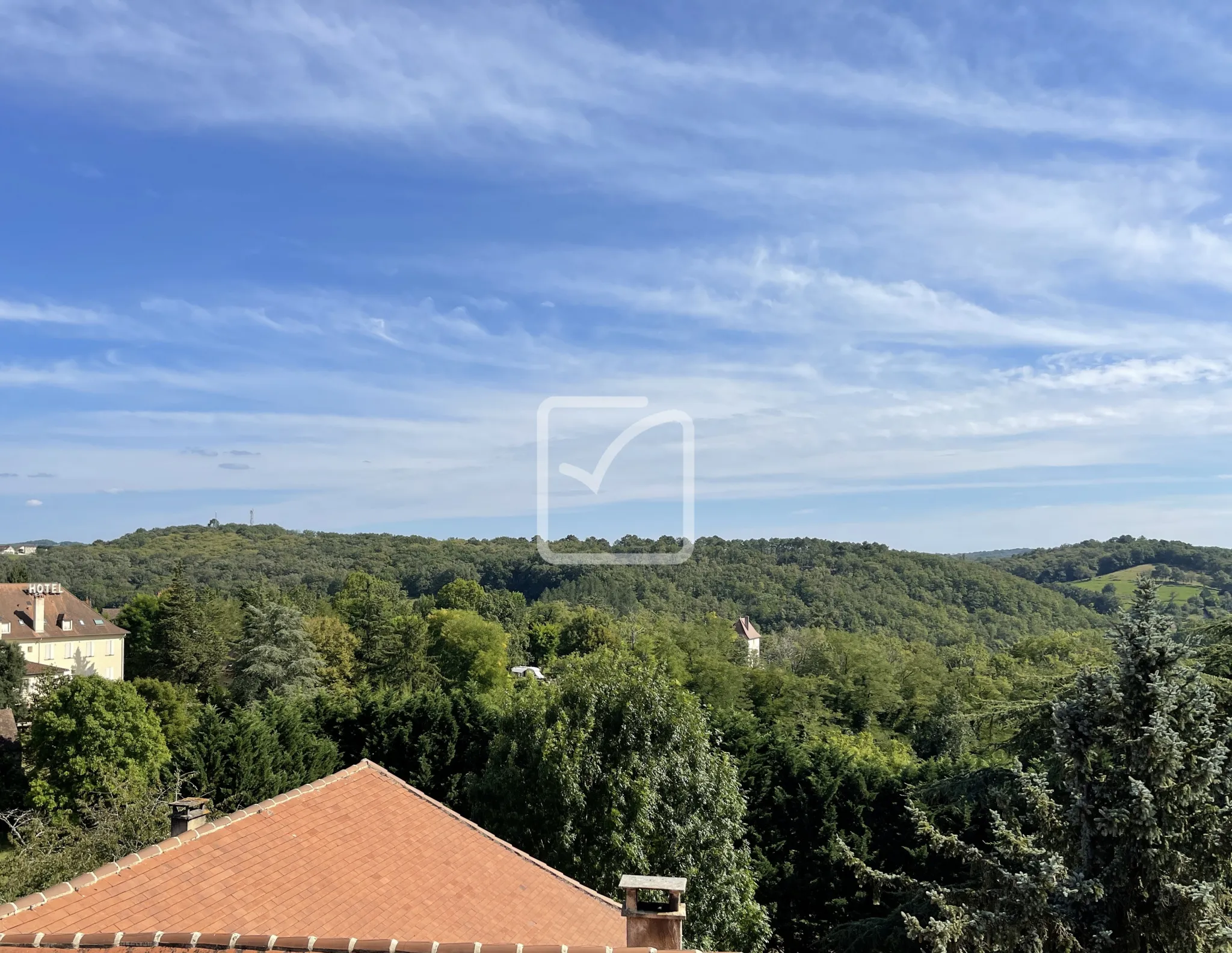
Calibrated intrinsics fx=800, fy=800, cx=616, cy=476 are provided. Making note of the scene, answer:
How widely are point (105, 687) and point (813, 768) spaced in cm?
2216

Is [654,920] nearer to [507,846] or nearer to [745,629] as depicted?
[507,846]

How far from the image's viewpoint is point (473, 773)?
21.2 meters

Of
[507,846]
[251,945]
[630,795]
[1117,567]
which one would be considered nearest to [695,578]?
[1117,567]

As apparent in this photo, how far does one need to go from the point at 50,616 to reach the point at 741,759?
48.4 m

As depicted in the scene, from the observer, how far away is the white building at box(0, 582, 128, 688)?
48281mm

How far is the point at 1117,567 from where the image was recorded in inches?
5128

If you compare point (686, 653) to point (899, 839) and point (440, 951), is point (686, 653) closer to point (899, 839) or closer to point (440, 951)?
point (899, 839)

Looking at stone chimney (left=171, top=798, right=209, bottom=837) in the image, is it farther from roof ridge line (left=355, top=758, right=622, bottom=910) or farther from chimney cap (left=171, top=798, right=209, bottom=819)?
roof ridge line (left=355, top=758, right=622, bottom=910)

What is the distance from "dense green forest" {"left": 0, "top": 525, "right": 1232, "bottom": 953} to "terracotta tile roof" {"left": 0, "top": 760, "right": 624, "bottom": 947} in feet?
10.9

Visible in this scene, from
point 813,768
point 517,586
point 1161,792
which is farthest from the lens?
point 517,586

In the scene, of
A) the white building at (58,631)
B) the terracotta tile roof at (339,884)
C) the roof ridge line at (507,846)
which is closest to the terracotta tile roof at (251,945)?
the terracotta tile roof at (339,884)

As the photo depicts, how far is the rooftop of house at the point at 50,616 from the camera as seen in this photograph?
1900 inches

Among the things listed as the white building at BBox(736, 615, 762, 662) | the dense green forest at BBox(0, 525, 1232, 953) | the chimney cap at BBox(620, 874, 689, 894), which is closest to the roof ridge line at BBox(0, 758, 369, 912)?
the chimney cap at BBox(620, 874, 689, 894)

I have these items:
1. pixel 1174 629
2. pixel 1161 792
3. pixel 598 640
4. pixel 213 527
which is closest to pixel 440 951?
pixel 1161 792
